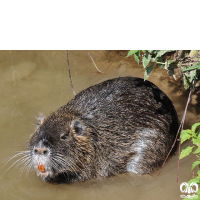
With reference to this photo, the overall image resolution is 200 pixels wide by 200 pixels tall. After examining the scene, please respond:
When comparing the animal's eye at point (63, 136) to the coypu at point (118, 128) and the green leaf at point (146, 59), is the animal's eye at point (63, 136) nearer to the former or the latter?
the coypu at point (118, 128)

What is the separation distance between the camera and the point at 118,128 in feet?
13.0

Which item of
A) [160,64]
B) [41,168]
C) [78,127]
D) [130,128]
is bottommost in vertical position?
[41,168]

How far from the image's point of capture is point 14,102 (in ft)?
16.5

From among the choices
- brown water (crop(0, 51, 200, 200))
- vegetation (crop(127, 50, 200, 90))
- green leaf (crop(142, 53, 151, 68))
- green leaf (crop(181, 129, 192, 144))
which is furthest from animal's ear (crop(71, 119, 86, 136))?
green leaf (crop(181, 129, 192, 144))

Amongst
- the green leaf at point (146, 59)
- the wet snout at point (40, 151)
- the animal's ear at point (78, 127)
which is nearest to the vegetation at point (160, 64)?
the green leaf at point (146, 59)

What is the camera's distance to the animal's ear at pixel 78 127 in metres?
3.63

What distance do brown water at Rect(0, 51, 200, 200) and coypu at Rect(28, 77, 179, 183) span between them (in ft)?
0.45

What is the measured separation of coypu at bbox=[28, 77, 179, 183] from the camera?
3738mm

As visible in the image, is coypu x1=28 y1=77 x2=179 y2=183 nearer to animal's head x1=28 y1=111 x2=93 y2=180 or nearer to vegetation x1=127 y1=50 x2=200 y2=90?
animal's head x1=28 y1=111 x2=93 y2=180

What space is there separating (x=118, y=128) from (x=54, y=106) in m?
1.26

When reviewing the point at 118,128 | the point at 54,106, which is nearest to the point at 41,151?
the point at 118,128

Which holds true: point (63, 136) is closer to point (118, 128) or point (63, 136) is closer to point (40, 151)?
point (40, 151)

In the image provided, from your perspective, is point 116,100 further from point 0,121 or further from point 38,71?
point 38,71
